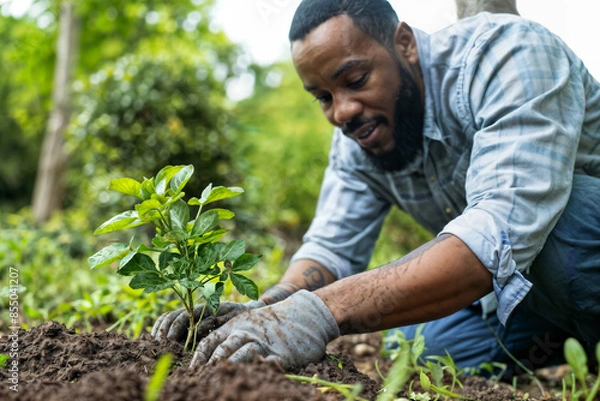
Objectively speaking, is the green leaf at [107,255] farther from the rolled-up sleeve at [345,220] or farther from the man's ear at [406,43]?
the man's ear at [406,43]

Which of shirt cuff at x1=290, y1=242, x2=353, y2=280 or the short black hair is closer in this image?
the short black hair

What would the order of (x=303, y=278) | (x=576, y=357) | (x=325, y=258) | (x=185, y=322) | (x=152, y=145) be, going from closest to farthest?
(x=576, y=357), (x=185, y=322), (x=303, y=278), (x=325, y=258), (x=152, y=145)

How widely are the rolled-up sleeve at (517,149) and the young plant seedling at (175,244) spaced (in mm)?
633

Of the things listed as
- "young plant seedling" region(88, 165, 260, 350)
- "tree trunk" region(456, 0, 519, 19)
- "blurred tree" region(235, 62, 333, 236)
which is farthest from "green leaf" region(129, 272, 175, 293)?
"blurred tree" region(235, 62, 333, 236)

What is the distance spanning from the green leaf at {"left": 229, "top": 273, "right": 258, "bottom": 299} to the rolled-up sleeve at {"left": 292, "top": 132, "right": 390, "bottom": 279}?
37.5 inches

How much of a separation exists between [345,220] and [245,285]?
1.10 meters

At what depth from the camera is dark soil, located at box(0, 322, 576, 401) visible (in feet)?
3.27

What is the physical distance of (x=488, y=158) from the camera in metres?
1.67

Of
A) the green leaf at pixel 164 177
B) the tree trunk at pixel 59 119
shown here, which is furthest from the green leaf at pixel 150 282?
the tree trunk at pixel 59 119

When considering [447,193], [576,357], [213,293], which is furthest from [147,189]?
[447,193]

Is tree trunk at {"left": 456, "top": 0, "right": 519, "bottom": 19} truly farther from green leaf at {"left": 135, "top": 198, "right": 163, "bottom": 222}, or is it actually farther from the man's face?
green leaf at {"left": 135, "top": 198, "right": 163, "bottom": 222}

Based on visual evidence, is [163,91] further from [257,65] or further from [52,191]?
[257,65]

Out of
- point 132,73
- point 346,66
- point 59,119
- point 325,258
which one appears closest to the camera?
point 346,66

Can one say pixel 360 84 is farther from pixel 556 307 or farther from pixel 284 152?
pixel 284 152
